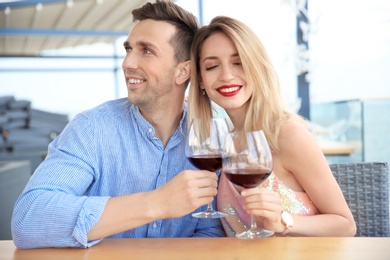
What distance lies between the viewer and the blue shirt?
1501 mm

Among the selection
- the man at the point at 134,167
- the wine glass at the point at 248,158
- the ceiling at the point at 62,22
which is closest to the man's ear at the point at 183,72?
the man at the point at 134,167

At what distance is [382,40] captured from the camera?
4.75 meters

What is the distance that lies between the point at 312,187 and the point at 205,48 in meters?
0.65

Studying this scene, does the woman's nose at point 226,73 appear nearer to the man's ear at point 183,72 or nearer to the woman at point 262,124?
the woman at point 262,124

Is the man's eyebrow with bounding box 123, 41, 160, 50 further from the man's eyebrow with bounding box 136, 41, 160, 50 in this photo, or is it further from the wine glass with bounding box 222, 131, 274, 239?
the wine glass with bounding box 222, 131, 274, 239

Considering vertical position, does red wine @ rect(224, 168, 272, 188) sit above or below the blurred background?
below

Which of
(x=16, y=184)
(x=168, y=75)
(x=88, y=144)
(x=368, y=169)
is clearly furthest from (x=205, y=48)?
(x=16, y=184)

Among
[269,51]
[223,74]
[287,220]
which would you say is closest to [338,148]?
[269,51]

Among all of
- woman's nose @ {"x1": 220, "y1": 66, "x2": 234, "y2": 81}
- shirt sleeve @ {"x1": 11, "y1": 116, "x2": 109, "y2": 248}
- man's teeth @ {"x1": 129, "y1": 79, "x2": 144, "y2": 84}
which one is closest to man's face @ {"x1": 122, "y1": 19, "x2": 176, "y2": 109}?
man's teeth @ {"x1": 129, "y1": 79, "x2": 144, "y2": 84}

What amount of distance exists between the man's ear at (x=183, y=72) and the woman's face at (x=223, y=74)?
0.16 meters

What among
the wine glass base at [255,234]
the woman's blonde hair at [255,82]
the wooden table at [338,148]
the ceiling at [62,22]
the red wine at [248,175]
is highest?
the ceiling at [62,22]

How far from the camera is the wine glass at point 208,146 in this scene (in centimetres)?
149

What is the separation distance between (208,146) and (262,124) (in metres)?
0.44

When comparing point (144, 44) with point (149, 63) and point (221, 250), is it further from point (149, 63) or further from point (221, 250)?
point (221, 250)
